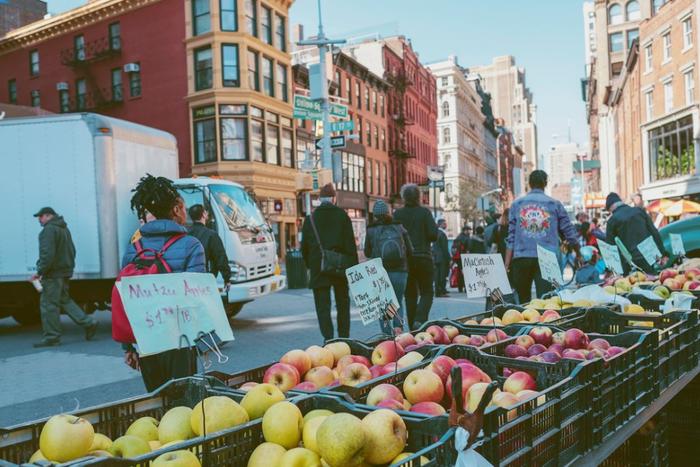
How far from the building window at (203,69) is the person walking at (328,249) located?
25.9m

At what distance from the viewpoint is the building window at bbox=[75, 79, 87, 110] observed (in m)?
35.9

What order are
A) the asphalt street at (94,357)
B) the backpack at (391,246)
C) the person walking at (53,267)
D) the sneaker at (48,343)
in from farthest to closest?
the sneaker at (48,343) < the person walking at (53,267) < the backpack at (391,246) < the asphalt street at (94,357)

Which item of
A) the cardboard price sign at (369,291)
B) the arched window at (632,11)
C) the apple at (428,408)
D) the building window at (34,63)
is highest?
the arched window at (632,11)

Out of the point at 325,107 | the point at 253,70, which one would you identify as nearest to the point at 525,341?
the point at 325,107

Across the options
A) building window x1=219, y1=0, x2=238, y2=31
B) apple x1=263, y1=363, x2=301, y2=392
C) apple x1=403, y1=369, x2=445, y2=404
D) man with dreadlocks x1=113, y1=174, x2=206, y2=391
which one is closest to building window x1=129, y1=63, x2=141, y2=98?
building window x1=219, y1=0, x2=238, y2=31

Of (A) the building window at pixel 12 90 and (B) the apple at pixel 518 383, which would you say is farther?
(A) the building window at pixel 12 90

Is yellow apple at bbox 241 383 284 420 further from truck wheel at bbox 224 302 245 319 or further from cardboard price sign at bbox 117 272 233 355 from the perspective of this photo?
truck wheel at bbox 224 302 245 319

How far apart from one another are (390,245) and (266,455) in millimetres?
5960

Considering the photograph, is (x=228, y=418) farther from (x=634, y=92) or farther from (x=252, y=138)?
(x=634, y=92)

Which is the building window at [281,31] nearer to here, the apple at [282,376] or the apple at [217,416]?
the apple at [282,376]

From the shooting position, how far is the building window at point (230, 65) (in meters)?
31.6

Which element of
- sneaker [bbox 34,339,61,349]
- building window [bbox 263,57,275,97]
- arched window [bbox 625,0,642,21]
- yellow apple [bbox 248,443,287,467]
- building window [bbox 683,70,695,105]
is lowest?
sneaker [bbox 34,339,61,349]

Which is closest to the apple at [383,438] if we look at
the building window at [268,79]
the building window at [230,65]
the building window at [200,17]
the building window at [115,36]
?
the building window at [230,65]

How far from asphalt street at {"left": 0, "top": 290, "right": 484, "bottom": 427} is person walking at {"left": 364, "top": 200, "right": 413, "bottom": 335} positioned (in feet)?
5.81
